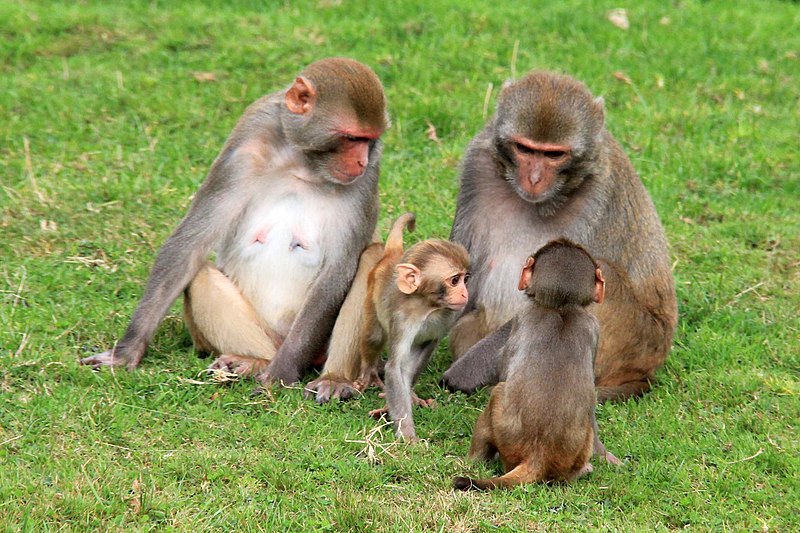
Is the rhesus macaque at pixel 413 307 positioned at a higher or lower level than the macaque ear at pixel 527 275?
lower

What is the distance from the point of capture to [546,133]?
533 cm

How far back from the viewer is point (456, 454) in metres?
4.94

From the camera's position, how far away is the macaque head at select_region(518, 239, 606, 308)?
4.62m

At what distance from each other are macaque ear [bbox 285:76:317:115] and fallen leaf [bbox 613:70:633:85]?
4.28 meters

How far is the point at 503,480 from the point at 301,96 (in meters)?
1.99

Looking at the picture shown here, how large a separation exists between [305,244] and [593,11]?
17.8 ft

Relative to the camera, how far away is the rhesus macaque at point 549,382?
448 cm

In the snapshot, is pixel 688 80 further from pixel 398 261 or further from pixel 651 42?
pixel 398 261

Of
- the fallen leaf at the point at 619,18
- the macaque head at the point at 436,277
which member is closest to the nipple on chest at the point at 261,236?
the macaque head at the point at 436,277

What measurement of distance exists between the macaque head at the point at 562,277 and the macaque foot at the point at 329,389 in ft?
3.61

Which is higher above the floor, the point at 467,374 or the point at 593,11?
the point at 593,11

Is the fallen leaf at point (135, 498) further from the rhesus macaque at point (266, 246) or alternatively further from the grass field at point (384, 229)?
the rhesus macaque at point (266, 246)

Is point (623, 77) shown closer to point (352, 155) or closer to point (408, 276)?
point (352, 155)

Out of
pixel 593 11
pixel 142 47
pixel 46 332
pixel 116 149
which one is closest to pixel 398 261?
pixel 46 332
